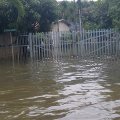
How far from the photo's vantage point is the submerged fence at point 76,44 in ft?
66.0

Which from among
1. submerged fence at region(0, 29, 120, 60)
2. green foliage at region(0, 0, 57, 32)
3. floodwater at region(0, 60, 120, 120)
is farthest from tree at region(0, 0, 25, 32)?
floodwater at region(0, 60, 120, 120)

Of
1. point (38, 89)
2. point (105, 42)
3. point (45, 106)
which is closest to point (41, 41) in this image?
point (105, 42)

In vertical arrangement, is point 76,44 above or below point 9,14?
below

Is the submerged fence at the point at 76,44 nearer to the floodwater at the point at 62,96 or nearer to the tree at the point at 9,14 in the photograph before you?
the tree at the point at 9,14

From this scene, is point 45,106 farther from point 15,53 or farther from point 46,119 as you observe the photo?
point 15,53

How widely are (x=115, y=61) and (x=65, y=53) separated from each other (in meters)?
4.51

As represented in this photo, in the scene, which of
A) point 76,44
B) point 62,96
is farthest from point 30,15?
point 62,96

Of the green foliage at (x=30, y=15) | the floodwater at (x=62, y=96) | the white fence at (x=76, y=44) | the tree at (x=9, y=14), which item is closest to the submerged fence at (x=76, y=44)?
the white fence at (x=76, y=44)

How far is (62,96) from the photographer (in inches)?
364

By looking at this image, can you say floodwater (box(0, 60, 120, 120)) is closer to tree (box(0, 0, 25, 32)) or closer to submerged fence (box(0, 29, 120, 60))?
submerged fence (box(0, 29, 120, 60))

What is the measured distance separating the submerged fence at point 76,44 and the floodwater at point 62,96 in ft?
19.7

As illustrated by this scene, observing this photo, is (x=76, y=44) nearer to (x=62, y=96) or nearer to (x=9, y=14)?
(x=9, y=14)

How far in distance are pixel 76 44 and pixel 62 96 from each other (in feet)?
37.8

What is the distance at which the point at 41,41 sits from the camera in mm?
21484
